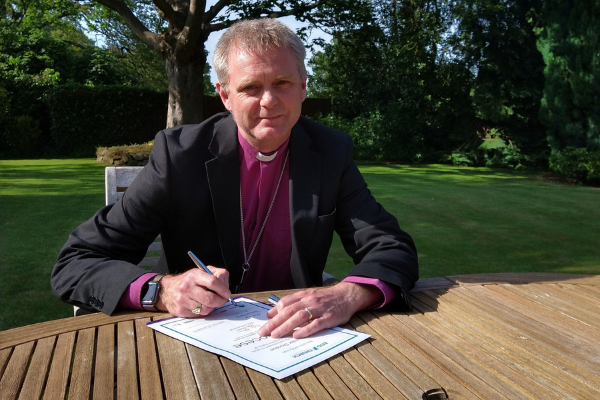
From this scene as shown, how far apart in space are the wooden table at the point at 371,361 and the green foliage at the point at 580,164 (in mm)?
12420

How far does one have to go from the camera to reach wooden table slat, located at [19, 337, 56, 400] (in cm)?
105

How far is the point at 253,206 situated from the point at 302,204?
227mm

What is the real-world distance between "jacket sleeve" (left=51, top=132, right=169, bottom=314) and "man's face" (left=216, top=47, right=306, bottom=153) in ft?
1.12

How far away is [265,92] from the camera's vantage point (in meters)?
Answer: 1.95

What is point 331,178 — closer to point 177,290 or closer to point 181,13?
point 177,290

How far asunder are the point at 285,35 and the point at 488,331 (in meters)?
1.22

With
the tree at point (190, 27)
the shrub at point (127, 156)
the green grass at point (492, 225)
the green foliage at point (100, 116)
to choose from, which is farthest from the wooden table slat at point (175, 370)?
the green foliage at point (100, 116)

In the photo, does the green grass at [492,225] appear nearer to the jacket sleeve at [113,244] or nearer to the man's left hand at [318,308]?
the jacket sleeve at [113,244]

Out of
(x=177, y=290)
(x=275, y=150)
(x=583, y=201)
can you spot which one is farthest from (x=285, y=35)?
(x=583, y=201)

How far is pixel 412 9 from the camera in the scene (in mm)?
19031

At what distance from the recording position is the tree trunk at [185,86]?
11336 millimetres

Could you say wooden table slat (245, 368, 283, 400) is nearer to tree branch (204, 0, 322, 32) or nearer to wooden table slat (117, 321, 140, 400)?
wooden table slat (117, 321, 140, 400)

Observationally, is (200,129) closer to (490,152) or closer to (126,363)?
(126,363)

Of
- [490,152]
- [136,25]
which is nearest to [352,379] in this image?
[136,25]
